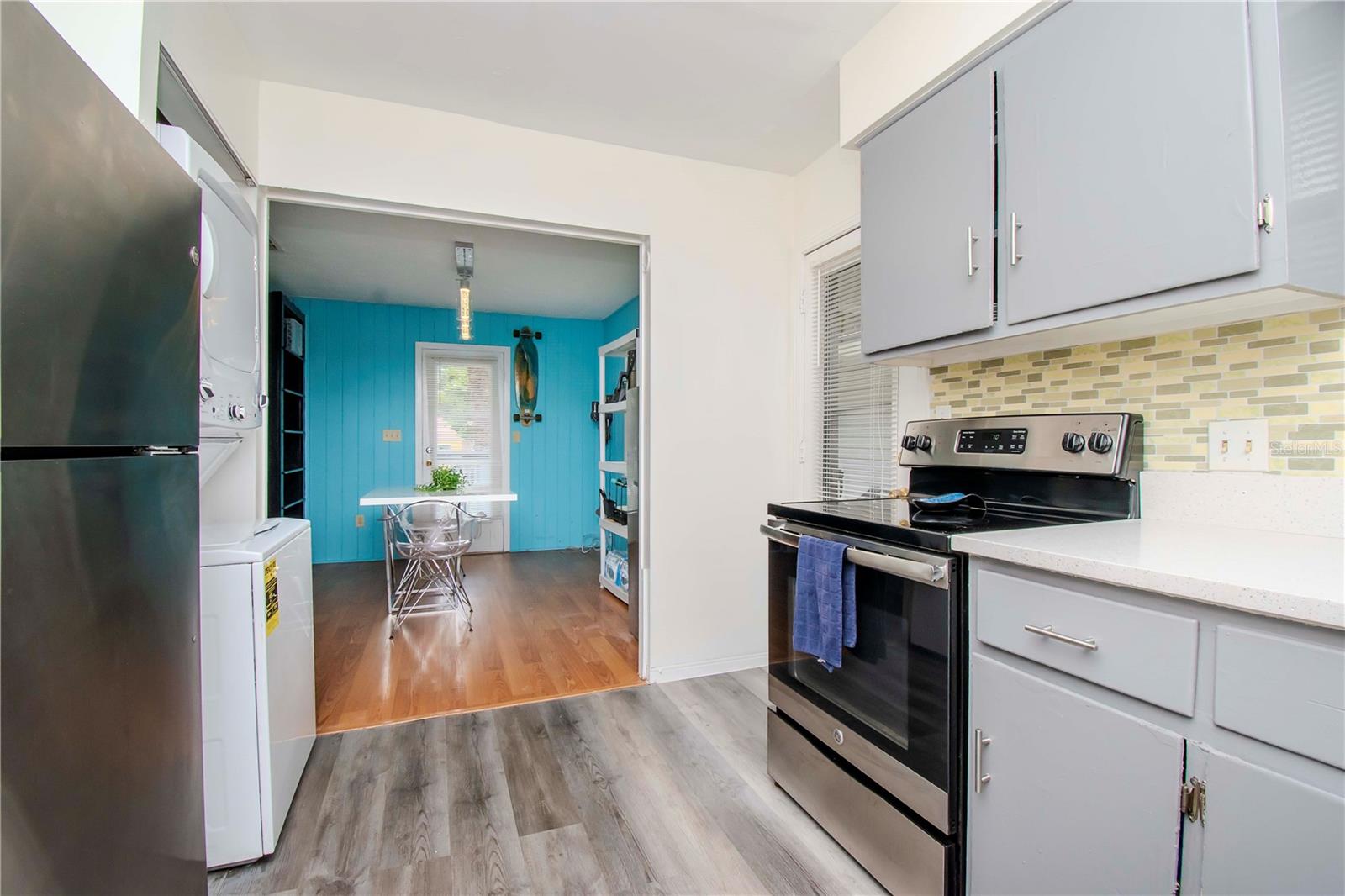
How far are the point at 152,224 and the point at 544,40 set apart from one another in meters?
1.64

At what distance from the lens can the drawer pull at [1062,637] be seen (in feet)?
3.24

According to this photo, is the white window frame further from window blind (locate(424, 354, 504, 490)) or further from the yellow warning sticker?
window blind (locate(424, 354, 504, 490))

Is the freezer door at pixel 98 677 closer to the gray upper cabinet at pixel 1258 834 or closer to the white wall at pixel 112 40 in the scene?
the white wall at pixel 112 40

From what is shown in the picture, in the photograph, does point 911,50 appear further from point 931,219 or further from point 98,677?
point 98,677

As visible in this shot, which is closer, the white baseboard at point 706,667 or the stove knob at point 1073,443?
the stove knob at point 1073,443

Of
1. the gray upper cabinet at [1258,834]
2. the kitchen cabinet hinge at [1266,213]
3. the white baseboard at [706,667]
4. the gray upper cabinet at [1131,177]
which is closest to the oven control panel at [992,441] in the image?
the gray upper cabinet at [1131,177]

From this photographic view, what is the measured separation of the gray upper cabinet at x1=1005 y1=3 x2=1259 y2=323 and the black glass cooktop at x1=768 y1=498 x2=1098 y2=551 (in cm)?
53

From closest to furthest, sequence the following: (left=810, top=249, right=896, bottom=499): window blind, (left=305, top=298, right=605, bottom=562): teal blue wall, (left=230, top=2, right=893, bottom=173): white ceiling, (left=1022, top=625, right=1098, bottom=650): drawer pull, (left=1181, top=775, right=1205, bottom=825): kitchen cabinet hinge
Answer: (left=1181, top=775, right=1205, bottom=825): kitchen cabinet hinge, (left=1022, top=625, right=1098, bottom=650): drawer pull, (left=230, top=2, right=893, bottom=173): white ceiling, (left=810, top=249, right=896, bottom=499): window blind, (left=305, top=298, right=605, bottom=562): teal blue wall

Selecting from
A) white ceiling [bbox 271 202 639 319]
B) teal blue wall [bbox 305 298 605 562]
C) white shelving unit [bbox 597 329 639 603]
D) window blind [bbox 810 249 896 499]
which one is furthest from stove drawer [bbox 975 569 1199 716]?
teal blue wall [bbox 305 298 605 562]

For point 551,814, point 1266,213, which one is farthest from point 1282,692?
point 551,814

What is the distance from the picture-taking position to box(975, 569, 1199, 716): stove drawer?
0.88 metres

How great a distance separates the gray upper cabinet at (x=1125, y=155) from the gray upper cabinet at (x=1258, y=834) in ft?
2.76

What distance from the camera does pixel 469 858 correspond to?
5.16ft

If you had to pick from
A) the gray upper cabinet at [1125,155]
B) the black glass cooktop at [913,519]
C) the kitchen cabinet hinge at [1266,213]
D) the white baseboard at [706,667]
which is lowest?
the white baseboard at [706,667]
